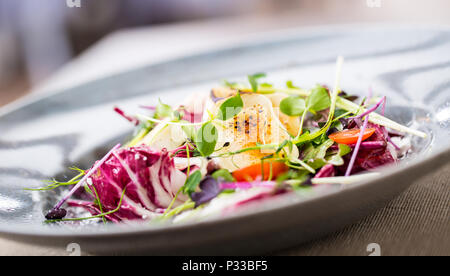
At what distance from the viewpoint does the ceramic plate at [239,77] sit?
494 millimetres

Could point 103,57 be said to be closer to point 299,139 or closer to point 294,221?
point 299,139

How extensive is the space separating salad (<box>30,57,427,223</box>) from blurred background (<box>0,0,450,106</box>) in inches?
51.1

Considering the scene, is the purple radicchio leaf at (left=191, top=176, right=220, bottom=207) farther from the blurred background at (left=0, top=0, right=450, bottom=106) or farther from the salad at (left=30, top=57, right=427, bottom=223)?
the blurred background at (left=0, top=0, right=450, bottom=106)

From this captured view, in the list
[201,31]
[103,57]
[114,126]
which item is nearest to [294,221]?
[114,126]

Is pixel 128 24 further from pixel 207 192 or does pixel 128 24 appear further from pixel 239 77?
pixel 207 192

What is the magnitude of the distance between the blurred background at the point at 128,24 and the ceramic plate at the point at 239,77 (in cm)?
82

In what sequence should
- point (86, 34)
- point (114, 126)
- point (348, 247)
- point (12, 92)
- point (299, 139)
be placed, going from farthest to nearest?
point (86, 34) → point (12, 92) → point (114, 126) → point (299, 139) → point (348, 247)

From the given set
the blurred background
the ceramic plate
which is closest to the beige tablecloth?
the ceramic plate

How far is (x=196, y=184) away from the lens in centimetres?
67

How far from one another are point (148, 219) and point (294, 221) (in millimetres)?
280

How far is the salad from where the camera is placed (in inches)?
25.3

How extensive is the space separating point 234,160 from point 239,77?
1.96 ft

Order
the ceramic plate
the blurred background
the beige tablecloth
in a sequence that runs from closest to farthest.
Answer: the ceramic plate → the beige tablecloth → the blurred background
